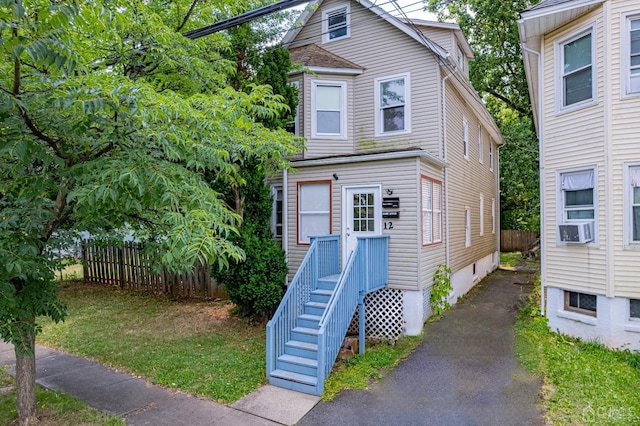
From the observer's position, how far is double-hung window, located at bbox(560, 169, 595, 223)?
7656 millimetres

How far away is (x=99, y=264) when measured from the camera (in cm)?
1377

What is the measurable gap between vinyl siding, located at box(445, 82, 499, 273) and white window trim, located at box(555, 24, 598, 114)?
2650 mm

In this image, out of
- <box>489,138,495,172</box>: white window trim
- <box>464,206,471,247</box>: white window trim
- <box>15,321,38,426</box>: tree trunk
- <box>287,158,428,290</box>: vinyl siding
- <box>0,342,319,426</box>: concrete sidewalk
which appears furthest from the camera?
<box>489,138,495,172</box>: white window trim

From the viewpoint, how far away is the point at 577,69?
25.9 feet

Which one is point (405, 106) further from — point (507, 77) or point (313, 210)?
point (507, 77)

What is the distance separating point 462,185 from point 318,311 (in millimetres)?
7399

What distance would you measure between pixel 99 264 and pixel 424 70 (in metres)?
12.6

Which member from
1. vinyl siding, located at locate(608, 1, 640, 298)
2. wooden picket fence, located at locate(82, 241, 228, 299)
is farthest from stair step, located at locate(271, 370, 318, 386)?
vinyl siding, located at locate(608, 1, 640, 298)

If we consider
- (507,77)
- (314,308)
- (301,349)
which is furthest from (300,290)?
(507,77)

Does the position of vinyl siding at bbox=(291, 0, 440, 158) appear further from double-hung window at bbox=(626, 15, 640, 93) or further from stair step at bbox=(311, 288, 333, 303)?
stair step at bbox=(311, 288, 333, 303)

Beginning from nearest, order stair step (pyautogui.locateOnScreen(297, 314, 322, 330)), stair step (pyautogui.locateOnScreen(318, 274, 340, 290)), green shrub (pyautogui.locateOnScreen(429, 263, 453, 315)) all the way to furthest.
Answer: stair step (pyautogui.locateOnScreen(297, 314, 322, 330))
stair step (pyautogui.locateOnScreen(318, 274, 340, 290))
green shrub (pyautogui.locateOnScreen(429, 263, 453, 315))

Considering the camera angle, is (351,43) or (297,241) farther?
(351,43)

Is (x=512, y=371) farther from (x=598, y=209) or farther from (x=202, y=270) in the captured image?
(x=202, y=270)

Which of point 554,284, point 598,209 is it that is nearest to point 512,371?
point 554,284
